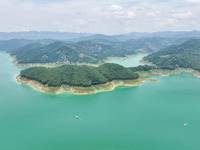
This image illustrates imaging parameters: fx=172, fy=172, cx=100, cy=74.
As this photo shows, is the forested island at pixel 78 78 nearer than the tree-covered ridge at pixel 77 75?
Yes

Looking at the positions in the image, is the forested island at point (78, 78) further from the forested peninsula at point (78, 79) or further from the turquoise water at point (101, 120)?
the turquoise water at point (101, 120)

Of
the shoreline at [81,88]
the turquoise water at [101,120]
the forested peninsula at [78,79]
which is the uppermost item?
the forested peninsula at [78,79]

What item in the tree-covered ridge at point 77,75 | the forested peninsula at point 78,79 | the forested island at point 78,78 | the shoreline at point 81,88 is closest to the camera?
the shoreline at point 81,88

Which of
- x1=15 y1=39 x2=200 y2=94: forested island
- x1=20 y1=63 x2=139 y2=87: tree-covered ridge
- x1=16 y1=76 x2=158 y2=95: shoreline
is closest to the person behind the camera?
x1=16 y1=76 x2=158 y2=95: shoreline

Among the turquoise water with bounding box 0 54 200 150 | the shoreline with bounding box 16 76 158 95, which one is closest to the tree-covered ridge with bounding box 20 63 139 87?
the shoreline with bounding box 16 76 158 95

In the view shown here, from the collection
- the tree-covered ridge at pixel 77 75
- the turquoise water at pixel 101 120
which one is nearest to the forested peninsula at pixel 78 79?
the tree-covered ridge at pixel 77 75

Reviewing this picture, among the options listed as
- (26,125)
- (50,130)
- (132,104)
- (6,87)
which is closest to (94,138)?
(50,130)

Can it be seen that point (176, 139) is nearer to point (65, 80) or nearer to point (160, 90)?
point (160, 90)

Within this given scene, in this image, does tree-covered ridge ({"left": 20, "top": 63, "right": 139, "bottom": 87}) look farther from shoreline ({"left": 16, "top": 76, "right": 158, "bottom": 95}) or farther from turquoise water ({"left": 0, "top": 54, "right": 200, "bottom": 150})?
turquoise water ({"left": 0, "top": 54, "right": 200, "bottom": 150})

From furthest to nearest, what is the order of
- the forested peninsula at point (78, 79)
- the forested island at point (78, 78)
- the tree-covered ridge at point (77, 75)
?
the tree-covered ridge at point (77, 75) → the forested island at point (78, 78) → the forested peninsula at point (78, 79)
